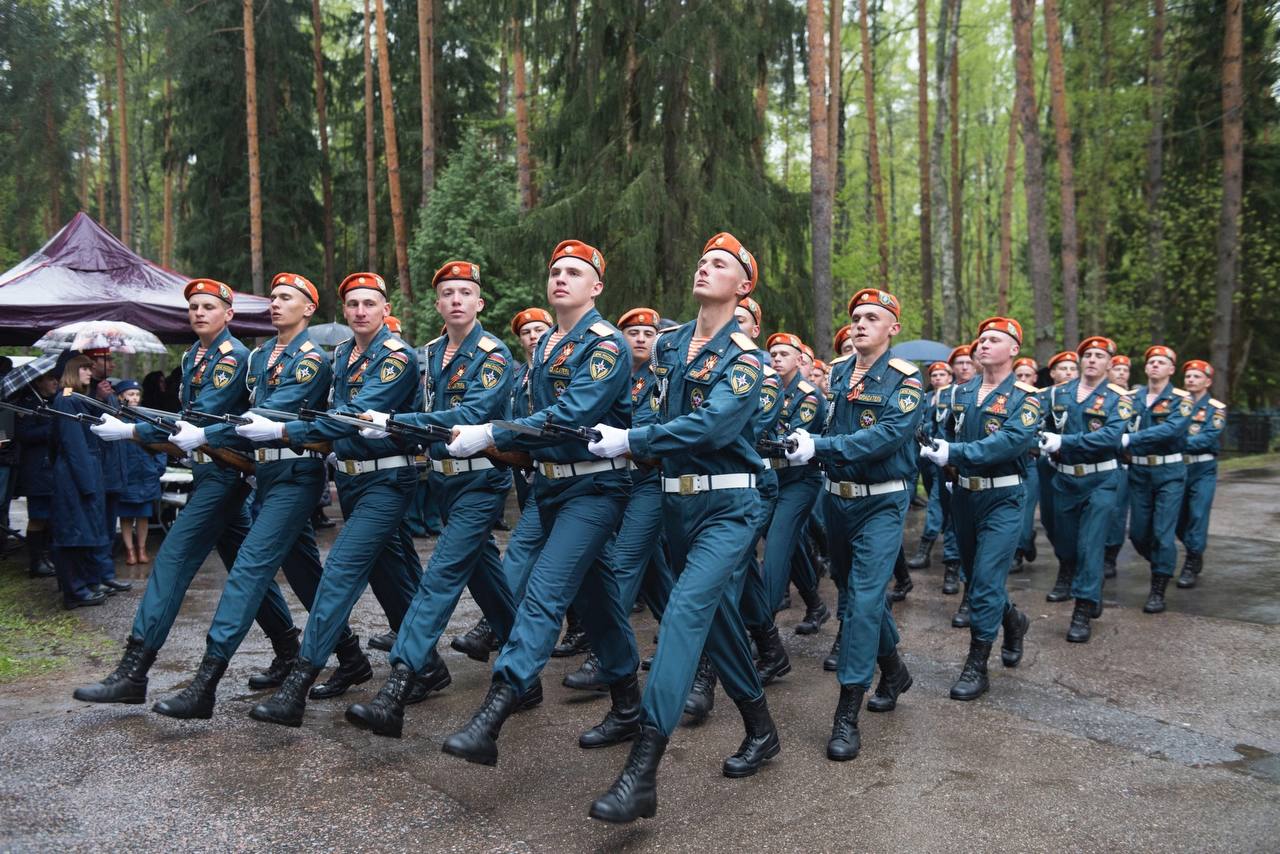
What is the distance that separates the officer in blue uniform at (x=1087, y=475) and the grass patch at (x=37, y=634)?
668 cm

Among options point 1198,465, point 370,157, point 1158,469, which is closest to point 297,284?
point 1158,469

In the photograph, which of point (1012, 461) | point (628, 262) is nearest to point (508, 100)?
point (628, 262)

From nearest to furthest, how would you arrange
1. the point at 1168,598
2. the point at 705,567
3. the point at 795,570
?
the point at 705,567, the point at 795,570, the point at 1168,598

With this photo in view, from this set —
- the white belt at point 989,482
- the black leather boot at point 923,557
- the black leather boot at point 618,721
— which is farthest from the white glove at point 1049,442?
the black leather boot at point 618,721

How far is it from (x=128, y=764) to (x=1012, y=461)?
16.1ft

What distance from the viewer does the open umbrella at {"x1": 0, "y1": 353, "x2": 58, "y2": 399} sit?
24.8ft

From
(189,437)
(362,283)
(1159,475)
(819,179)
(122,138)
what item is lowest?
(1159,475)

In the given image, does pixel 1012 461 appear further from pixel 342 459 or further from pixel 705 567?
pixel 342 459

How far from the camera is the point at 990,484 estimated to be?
634 centimetres

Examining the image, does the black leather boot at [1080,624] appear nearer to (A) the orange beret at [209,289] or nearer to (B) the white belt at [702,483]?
(B) the white belt at [702,483]

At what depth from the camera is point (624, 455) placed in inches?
184

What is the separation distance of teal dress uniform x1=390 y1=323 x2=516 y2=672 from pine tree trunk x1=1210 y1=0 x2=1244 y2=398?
17.6 metres

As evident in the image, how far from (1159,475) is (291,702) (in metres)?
7.28

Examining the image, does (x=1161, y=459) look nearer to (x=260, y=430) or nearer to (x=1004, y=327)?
(x=1004, y=327)
